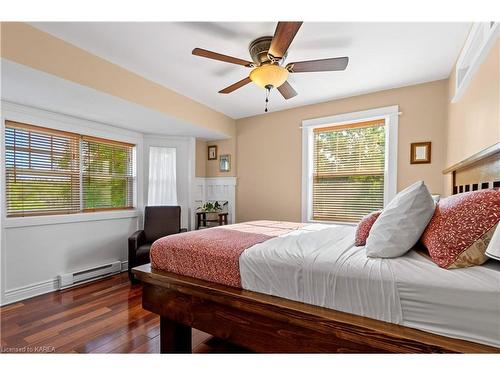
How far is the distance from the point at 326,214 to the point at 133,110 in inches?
113

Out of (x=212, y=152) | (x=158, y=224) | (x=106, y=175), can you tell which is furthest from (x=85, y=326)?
(x=212, y=152)

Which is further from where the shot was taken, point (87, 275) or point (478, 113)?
point (87, 275)

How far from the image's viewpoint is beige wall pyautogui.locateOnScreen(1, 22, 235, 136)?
1.76 metres

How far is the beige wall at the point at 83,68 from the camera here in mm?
1757

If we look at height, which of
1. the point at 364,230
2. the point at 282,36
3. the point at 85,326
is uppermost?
the point at 282,36

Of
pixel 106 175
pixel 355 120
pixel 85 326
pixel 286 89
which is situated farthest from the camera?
pixel 106 175

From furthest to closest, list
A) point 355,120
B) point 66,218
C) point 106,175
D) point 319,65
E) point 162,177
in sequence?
point 162,177 < point 106,175 < point 355,120 < point 66,218 < point 319,65

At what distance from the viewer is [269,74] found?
1908 mm

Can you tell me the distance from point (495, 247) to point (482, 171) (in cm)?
101

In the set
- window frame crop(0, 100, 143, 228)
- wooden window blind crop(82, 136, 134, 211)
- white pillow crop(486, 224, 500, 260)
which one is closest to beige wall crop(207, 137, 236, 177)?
window frame crop(0, 100, 143, 228)

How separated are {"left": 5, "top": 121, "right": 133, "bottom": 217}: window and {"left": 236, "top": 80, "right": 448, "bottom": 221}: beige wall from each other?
189cm

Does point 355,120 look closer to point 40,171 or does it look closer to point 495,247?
point 495,247

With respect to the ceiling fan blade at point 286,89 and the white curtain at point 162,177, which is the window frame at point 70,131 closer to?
the white curtain at point 162,177
